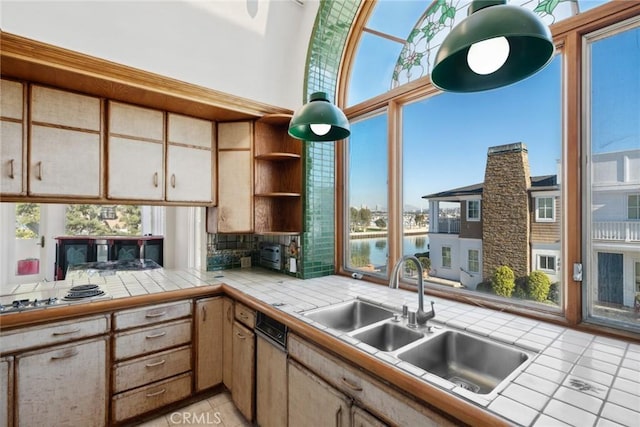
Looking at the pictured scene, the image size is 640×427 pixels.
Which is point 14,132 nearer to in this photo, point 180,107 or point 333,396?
point 180,107

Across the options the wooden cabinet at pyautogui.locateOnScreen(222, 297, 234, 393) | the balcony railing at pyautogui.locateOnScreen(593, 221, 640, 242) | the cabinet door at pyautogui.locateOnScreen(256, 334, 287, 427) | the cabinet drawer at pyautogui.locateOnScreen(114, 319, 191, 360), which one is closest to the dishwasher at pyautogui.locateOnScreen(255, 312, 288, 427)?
the cabinet door at pyautogui.locateOnScreen(256, 334, 287, 427)

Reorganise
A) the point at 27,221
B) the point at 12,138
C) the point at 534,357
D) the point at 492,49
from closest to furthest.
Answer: the point at 492,49 < the point at 534,357 < the point at 12,138 < the point at 27,221

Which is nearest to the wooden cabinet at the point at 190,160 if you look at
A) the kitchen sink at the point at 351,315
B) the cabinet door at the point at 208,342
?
the cabinet door at the point at 208,342

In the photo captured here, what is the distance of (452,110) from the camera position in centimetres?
188

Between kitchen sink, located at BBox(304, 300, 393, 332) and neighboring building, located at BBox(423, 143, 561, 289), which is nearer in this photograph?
neighboring building, located at BBox(423, 143, 561, 289)

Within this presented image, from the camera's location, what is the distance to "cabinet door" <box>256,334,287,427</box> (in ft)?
5.24

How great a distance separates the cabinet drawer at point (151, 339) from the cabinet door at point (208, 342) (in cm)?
9

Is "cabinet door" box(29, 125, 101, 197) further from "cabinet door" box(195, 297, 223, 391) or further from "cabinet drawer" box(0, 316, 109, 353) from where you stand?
"cabinet door" box(195, 297, 223, 391)

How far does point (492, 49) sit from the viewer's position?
0.94 m

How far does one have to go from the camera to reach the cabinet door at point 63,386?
160 centimetres

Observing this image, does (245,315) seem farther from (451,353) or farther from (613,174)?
(613,174)

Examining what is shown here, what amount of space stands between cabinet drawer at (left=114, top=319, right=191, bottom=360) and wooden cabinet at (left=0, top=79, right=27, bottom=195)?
1119 millimetres

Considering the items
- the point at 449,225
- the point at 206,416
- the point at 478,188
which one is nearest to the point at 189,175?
the point at 206,416

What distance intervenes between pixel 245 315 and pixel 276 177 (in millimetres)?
1291
